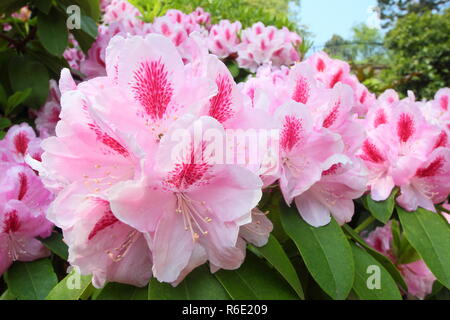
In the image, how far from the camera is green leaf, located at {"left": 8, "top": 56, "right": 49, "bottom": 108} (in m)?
1.39

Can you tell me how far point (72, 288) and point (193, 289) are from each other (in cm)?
23

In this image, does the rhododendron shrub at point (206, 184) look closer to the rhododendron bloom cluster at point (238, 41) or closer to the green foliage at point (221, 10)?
the rhododendron bloom cluster at point (238, 41)

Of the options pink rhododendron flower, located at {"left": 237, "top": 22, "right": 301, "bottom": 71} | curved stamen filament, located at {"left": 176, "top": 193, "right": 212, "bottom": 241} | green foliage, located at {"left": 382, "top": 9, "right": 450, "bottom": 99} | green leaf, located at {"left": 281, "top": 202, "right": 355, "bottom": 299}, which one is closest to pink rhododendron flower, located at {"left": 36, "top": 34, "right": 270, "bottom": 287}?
curved stamen filament, located at {"left": 176, "top": 193, "right": 212, "bottom": 241}

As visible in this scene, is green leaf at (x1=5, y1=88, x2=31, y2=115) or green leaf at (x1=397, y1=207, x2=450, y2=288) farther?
green leaf at (x1=5, y1=88, x2=31, y2=115)

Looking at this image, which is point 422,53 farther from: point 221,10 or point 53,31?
point 53,31

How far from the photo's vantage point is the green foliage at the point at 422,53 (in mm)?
7738

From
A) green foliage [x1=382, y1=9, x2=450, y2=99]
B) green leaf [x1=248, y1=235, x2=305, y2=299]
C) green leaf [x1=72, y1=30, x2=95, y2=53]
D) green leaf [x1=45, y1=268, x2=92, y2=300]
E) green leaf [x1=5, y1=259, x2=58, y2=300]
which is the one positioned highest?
green leaf [x1=72, y1=30, x2=95, y2=53]

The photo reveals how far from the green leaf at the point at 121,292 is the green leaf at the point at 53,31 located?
96 centimetres

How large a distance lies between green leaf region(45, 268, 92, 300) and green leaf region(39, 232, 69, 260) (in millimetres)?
154

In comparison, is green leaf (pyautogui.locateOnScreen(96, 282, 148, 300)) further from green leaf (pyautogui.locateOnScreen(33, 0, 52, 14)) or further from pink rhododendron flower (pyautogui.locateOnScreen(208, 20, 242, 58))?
pink rhododendron flower (pyautogui.locateOnScreen(208, 20, 242, 58))

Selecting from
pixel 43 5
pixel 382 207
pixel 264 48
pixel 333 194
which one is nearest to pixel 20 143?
pixel 43 5

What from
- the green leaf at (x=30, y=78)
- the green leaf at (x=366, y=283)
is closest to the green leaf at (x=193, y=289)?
the green leaf at (x=366, y=283)

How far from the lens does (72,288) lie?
68cm

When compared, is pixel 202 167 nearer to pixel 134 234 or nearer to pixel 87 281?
pixel 134 234
